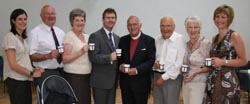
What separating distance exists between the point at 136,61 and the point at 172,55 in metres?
0.45

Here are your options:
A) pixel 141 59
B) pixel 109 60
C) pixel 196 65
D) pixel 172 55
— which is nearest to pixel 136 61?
pixel 141 59

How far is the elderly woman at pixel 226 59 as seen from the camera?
10.3ft

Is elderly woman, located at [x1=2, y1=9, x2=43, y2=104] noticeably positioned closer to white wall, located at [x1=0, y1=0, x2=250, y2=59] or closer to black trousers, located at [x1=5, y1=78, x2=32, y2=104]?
black trousers, located at [x1=5, y1=78, x2=32, y2=104]

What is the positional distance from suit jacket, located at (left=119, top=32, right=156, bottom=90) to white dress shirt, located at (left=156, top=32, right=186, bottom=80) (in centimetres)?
14

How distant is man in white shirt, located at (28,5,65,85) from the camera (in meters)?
3.58

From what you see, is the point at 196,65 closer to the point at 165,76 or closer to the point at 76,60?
the point at 165,76

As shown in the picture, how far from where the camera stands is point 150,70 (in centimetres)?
374

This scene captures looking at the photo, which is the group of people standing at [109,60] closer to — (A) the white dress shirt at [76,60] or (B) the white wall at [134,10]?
(A) the white dress shirt at [76,60]

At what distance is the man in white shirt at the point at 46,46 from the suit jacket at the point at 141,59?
2.71 ft

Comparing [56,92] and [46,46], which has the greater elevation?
[46,46]

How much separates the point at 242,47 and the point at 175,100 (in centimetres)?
107

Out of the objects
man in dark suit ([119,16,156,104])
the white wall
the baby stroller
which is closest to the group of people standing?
man in dark suit ([119,16,156,104])

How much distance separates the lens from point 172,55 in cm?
366

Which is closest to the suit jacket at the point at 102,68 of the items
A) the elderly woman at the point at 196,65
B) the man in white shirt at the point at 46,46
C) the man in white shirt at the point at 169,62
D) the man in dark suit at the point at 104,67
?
the man in dark suit at the point at 104,67
